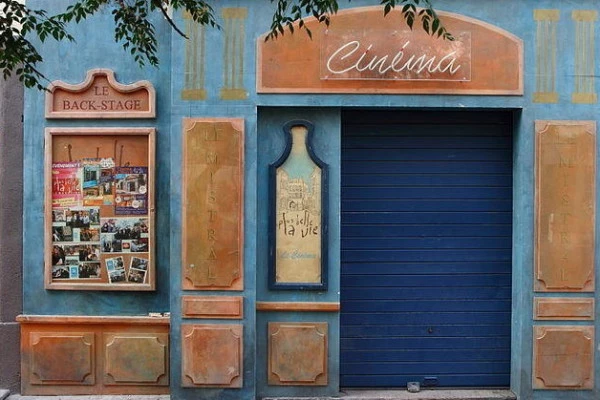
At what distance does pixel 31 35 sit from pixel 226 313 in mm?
3735

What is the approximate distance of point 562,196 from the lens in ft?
23.9

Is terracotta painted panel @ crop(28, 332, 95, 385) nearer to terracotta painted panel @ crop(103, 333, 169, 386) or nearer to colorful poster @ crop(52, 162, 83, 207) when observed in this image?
terracotta painted panel @ crop(103, 333, 169, 386)

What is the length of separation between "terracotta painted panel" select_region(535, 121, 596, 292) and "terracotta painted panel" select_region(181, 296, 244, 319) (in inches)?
124

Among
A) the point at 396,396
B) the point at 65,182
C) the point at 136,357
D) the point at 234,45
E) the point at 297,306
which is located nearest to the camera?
the point at 234,45

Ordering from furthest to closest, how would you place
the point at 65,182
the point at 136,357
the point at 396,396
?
the point at 65,182 → the point at 136,357 → the point at 396,396

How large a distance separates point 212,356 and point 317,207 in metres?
1.90

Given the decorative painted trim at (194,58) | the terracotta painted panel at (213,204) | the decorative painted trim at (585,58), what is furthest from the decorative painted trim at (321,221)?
the decorative painted trim at (585,58)

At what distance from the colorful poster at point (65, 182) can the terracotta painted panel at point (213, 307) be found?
1746 millimetres

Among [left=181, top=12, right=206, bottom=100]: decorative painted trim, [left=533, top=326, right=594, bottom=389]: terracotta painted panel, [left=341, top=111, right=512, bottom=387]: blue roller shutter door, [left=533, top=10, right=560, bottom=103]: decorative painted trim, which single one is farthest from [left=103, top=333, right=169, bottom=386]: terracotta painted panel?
[left=533, top=10, right=560, bottom=103]: decorative painted trim

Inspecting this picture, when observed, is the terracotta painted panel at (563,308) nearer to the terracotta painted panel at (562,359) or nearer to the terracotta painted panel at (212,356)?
the terracotta painted panel at (562,359)

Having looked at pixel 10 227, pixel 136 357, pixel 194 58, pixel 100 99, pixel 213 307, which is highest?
pixel 194 58

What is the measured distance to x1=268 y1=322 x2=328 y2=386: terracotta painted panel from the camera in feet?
24.2

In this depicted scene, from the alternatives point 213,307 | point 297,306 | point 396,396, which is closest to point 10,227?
point 213,307

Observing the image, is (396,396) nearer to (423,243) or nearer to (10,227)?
(423,243)
